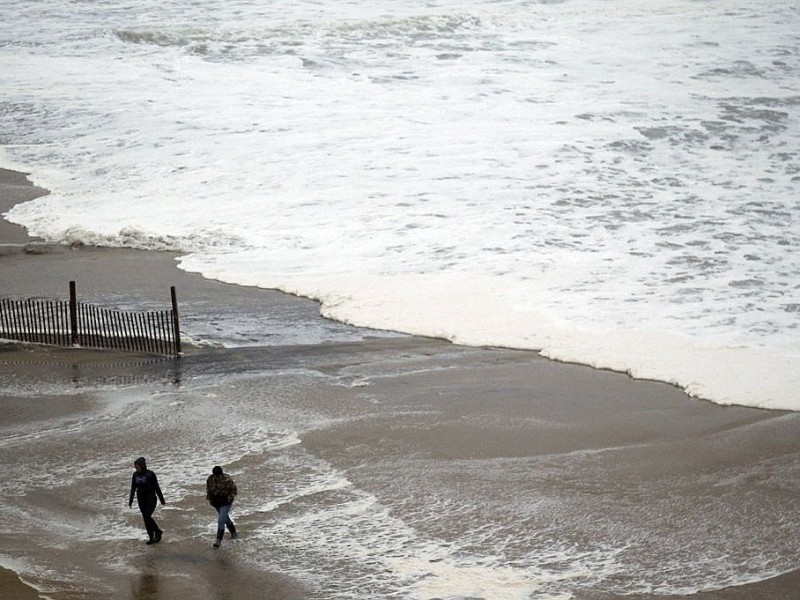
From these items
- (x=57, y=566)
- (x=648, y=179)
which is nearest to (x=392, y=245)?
(x=648, y=179)

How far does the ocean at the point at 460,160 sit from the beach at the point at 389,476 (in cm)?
172

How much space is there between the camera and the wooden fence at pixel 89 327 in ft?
65.9

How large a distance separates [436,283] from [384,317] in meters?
2.62

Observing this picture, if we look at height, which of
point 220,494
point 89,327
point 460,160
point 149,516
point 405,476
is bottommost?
point 405,476

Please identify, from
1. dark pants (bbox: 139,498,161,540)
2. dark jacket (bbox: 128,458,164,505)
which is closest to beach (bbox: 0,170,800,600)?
dark pants (bbox: 139,498,161,540)

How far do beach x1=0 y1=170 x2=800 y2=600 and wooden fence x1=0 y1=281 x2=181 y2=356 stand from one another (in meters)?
0.40

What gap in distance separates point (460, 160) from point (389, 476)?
70.2 ft

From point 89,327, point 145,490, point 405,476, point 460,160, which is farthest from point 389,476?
point 460,160

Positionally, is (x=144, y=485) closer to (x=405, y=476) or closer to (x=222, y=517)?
(x=222, y=517)

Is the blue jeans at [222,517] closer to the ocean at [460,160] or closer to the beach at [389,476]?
the beach at [389,476]

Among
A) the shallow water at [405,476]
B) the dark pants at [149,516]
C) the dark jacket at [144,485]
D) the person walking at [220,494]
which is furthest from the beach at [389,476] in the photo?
the dark jacket at [144,485]

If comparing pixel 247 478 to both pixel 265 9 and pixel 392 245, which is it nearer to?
pixel 392 245

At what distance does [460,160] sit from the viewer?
115ft

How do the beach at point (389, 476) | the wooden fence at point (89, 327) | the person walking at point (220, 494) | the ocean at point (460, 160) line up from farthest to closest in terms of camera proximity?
the ocean at point (460, 160) < the wooden fence at point (89, 327) < the person walking at point (220, 494) < the beach at point (389, 476)
